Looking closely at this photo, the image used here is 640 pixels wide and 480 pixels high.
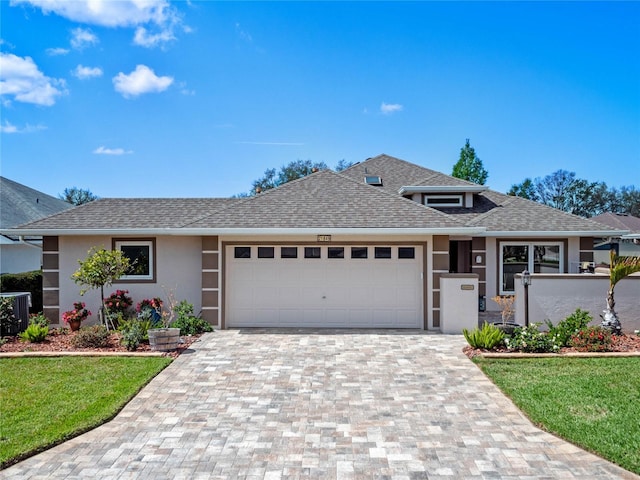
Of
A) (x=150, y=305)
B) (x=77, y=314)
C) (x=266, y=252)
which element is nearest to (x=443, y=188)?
(x=266, y=252)

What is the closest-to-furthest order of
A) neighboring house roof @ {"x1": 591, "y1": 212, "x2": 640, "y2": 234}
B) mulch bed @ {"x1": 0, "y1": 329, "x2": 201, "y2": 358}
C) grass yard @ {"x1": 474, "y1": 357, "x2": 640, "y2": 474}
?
grass yard @ {"x1": 474, "y1": 357, "x2": 640, "y2": 474}
mulch bed @ {"x1": 0, "y1": 329, "x2": 201, "y2": 358}
neighboring house roof @ {"x1": 591, "y1": 212, "x2": 640, "y2": 234}

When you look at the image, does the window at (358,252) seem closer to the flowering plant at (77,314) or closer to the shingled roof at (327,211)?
the shingled roof at (327,211)

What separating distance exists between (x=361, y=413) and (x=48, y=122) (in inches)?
722

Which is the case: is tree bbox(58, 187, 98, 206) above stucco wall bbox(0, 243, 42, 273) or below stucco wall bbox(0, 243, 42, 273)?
above

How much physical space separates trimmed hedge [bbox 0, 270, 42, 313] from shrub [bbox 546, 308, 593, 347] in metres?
15.8

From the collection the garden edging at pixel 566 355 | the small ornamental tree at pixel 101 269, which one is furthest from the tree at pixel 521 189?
the small ornamental tree at pixel 101 269

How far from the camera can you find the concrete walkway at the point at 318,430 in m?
4.55

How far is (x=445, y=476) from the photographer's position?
441 centimetres

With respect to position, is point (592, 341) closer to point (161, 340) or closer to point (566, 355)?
point (566, 355)

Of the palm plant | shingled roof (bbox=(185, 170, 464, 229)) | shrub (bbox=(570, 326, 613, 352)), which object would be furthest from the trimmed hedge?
the palm plant

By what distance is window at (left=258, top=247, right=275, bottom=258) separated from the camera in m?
12.0

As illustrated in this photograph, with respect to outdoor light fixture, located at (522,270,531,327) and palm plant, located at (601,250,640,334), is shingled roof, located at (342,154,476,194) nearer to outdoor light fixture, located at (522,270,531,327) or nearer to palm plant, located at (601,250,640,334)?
outdoor light fixture, located at (522,270,531,327)

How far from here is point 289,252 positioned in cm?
1199

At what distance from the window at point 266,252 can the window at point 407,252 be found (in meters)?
3.60
